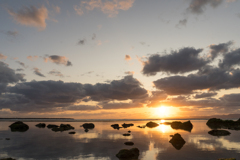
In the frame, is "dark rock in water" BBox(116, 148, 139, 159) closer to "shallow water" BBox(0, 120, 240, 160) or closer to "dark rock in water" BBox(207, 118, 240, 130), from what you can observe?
"shallow water" BBox(0, 120, 240, 160)

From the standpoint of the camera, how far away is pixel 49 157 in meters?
25.2

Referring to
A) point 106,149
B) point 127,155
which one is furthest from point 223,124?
point 127,155

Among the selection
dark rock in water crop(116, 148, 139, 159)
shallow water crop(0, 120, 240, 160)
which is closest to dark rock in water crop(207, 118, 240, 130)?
shallow water crop(0, 120, 240, 160)

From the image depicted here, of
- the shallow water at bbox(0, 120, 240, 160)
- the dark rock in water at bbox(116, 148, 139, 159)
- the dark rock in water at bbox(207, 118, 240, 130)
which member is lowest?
the dark rock in water at bbox(207, 118, 240, 130)

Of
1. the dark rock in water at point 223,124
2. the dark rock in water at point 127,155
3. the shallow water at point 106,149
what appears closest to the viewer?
the dark rock in water at point 127,155

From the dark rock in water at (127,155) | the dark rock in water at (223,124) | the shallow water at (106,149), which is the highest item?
the dark rock in water at (127,155)

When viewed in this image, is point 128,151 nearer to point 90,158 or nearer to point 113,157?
point 113,157

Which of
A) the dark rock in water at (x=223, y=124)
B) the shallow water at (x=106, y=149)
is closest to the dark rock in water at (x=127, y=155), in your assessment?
the shallow water at (x=106, y=149)

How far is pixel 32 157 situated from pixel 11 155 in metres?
4.42

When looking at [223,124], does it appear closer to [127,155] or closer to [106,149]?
[106,149]

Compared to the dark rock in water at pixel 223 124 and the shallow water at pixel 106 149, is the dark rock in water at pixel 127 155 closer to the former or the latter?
the shallow water at pixel 106 149

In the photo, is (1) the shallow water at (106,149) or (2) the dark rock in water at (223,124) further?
(2) the dark rock in water at (223,124)

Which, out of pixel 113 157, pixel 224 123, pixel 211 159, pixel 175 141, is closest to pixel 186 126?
pixel 224 123

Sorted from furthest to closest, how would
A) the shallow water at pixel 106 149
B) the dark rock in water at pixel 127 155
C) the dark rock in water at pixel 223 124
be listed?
1. the dark rock in water at pixel 223 124
2. the shallow water at pixel 106 149
3. the dark rock in water at pixel 127 155
